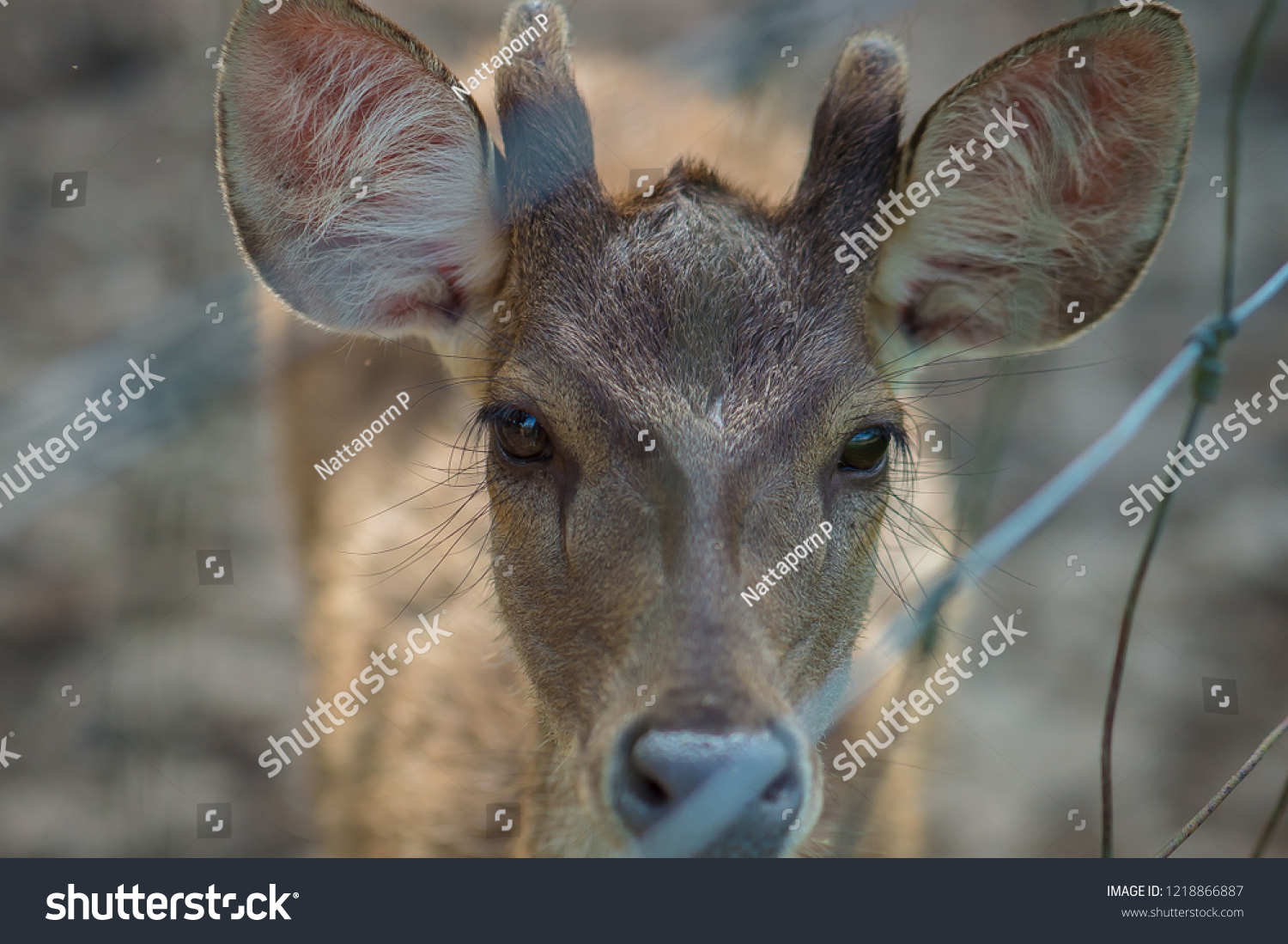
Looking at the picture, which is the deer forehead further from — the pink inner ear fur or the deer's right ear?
the pink inner ear fur

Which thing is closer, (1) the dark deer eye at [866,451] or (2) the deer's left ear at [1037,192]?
(2) the deer's left ear at [1037,192]

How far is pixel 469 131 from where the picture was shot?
8.23 ft

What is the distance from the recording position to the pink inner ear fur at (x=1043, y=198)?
2389 mm

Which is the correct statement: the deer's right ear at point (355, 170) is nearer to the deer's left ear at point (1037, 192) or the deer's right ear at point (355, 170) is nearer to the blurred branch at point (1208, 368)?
the deer's left ear at point (1037, 192)

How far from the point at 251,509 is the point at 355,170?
12.2ft

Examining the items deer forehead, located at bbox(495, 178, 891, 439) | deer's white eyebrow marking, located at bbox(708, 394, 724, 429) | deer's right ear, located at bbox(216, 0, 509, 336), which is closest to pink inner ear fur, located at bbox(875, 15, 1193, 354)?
deer forehead, located at bbox(495, 178, 891, 439)

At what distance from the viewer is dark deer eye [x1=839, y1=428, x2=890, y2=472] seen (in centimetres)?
250

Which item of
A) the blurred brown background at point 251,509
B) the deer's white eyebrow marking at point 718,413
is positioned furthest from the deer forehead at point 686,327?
the blurred brown background at point 251,509

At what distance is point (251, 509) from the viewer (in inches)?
229

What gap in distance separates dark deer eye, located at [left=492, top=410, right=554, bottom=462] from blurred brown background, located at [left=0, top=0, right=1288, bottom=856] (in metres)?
1.09

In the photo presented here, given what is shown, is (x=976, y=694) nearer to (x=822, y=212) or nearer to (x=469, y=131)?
(x=822, y=212)

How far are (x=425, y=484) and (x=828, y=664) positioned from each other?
2276mm

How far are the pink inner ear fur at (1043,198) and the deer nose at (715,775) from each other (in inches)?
55.5
